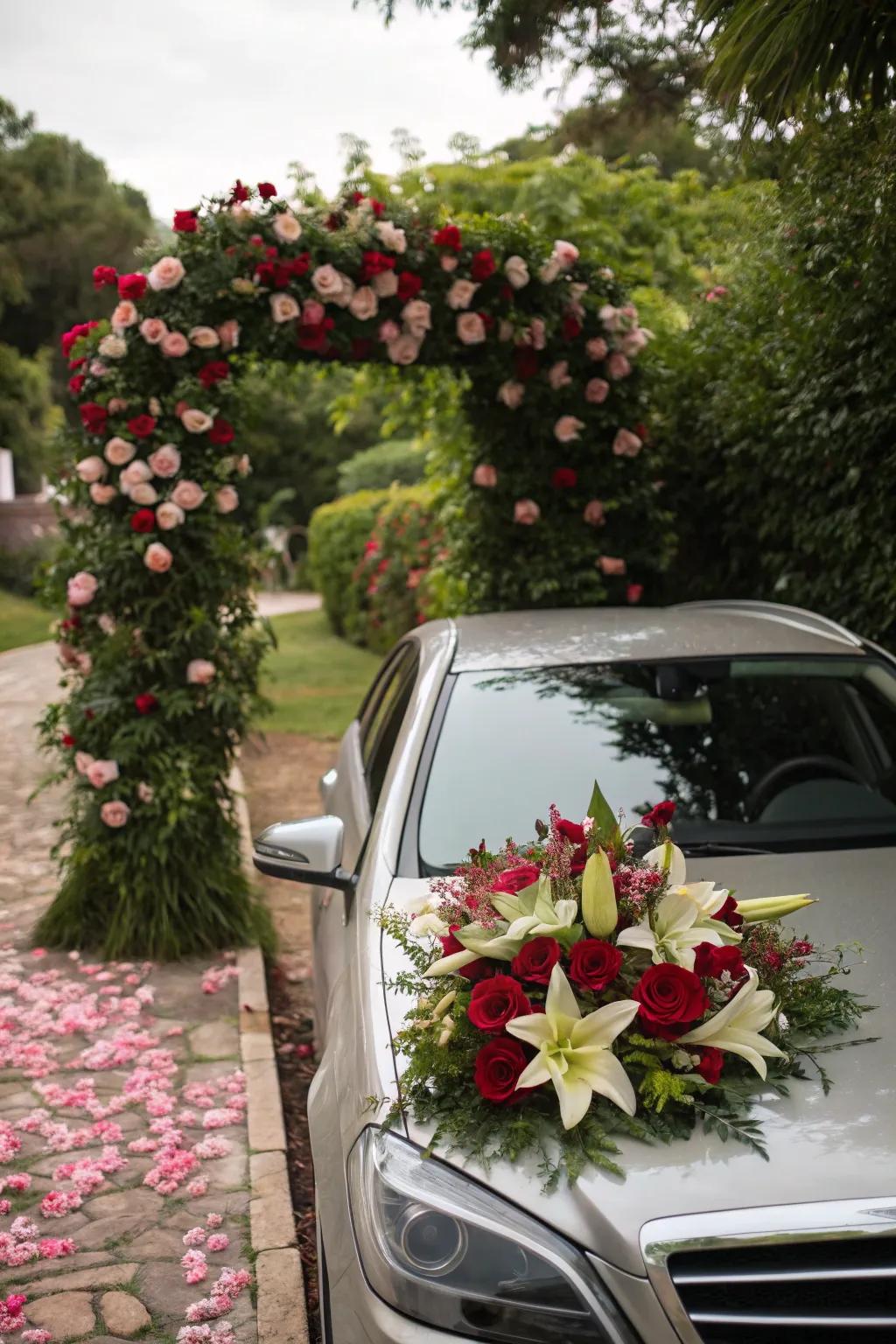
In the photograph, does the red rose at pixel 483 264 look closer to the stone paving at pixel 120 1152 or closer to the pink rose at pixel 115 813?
the pink rose at pixel 115 813

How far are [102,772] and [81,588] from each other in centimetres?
84

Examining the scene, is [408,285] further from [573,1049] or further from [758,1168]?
[758,1168]

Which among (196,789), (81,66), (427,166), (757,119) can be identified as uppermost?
(81,66)

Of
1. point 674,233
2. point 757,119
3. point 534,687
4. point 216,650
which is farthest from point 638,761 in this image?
point 674,233

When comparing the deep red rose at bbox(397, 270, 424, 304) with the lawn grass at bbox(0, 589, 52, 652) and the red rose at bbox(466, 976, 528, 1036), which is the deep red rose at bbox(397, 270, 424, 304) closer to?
the red rose at bbox(466, 976, 528, 1036)

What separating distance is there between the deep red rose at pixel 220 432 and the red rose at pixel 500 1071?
13.1 feet

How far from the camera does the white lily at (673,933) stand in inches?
84.3

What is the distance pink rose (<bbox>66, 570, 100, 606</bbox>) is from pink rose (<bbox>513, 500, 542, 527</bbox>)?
7.38ft

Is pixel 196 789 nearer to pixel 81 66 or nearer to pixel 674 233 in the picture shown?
pixel 674 233

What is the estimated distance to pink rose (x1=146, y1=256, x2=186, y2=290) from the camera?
5199mm

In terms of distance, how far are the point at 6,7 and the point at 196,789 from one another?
4.54 meters

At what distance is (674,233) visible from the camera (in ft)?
33.0

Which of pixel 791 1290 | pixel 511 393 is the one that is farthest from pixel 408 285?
pixel 791 1290

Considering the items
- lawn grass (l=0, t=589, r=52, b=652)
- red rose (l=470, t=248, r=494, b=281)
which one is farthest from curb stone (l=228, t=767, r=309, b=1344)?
lawn grass (l=0, t=589, r=52, b=652)
